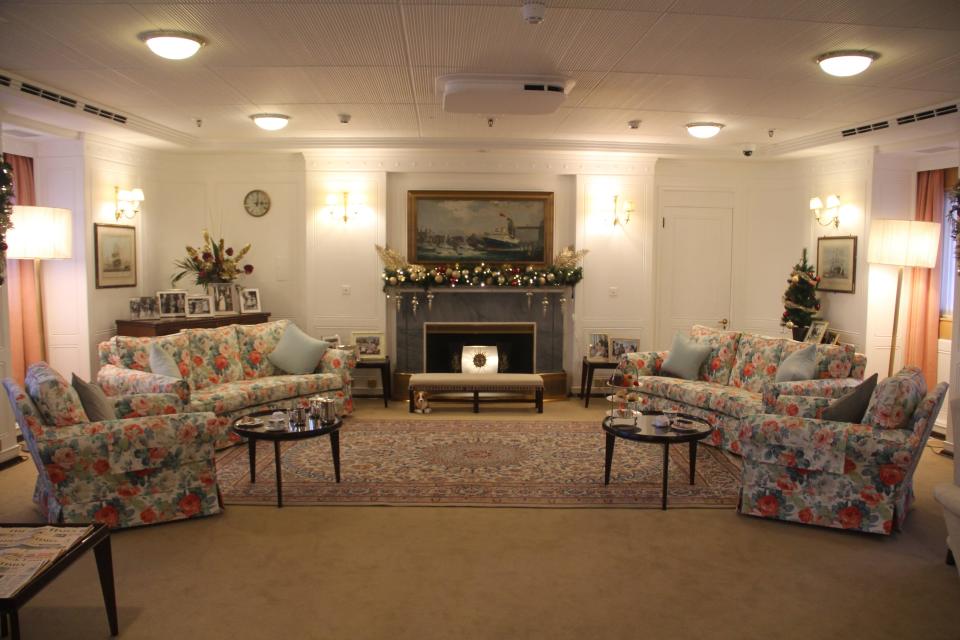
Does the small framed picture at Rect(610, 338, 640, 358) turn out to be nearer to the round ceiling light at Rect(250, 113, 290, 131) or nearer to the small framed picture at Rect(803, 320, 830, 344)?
the small framed picture at Rect(803, 320, 830, 344)

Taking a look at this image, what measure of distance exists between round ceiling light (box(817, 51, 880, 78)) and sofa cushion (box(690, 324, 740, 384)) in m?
3.01

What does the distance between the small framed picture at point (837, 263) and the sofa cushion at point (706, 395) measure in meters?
2.09

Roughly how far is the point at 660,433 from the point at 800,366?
1.90 m

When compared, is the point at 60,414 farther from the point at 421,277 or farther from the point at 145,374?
the point at 421,277

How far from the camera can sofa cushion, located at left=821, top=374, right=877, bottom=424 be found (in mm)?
4457

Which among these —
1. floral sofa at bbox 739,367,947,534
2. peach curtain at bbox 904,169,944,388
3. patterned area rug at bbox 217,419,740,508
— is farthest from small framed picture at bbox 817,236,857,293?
floral sofa at bbox 739,367,947,534

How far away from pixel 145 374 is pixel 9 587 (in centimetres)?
334

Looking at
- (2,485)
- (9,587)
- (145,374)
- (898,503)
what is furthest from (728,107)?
(2,485)

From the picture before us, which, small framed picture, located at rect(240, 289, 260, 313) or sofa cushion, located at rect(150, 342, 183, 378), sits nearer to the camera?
sofa cushion, located at rect(150, 342, 183, 378)

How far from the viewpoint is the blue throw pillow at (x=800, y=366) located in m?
5.90

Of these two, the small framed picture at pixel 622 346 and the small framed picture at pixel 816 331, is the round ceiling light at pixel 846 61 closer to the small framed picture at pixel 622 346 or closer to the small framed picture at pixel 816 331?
the small framed picture at pixel 816 331

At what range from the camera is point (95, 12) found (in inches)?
150

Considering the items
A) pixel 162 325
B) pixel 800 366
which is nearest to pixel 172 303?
pixel 162 325

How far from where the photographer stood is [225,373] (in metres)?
6.86
